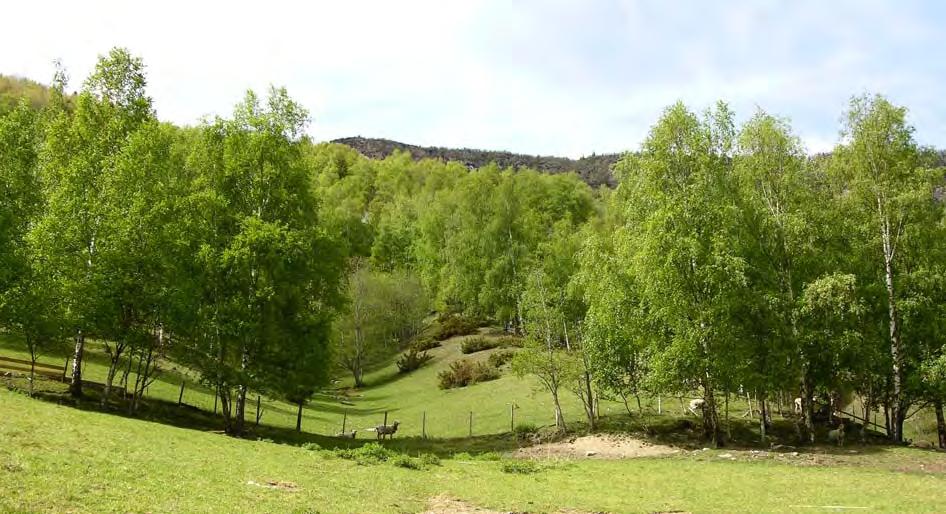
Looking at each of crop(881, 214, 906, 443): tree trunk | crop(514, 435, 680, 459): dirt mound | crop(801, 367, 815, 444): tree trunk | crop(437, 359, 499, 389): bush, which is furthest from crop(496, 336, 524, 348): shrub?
crop(881, 214, 906, 443): tree trunk

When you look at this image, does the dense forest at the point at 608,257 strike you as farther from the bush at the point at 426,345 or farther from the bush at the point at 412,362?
the bush at the point at 426,345

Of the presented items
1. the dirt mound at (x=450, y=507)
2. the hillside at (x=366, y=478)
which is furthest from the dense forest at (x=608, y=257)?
the dirt mound at (x=450, y=507)

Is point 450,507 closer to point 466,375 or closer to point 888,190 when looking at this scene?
point 888,190

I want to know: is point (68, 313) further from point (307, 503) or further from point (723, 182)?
point (723, 182)

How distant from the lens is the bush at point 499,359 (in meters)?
61.2

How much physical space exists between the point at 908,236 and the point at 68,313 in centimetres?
4252

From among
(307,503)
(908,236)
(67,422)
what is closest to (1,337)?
(67,422)

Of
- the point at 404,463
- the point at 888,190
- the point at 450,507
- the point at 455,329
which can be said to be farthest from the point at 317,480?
the point at 455,329

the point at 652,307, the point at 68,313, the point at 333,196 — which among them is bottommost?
the point at 68,313

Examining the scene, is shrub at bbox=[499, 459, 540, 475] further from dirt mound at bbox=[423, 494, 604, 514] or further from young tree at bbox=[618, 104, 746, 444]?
young tree at bbox=[618, 104, 746, 444]

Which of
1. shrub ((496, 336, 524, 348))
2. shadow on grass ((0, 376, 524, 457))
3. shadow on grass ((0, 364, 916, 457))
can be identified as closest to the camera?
shadow on grass ((0, 376, 524, 457))

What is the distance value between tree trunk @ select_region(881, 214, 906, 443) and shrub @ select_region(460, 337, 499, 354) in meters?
41.4

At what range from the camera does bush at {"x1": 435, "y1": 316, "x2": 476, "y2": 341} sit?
266 feet

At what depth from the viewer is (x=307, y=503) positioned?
15469 mm
